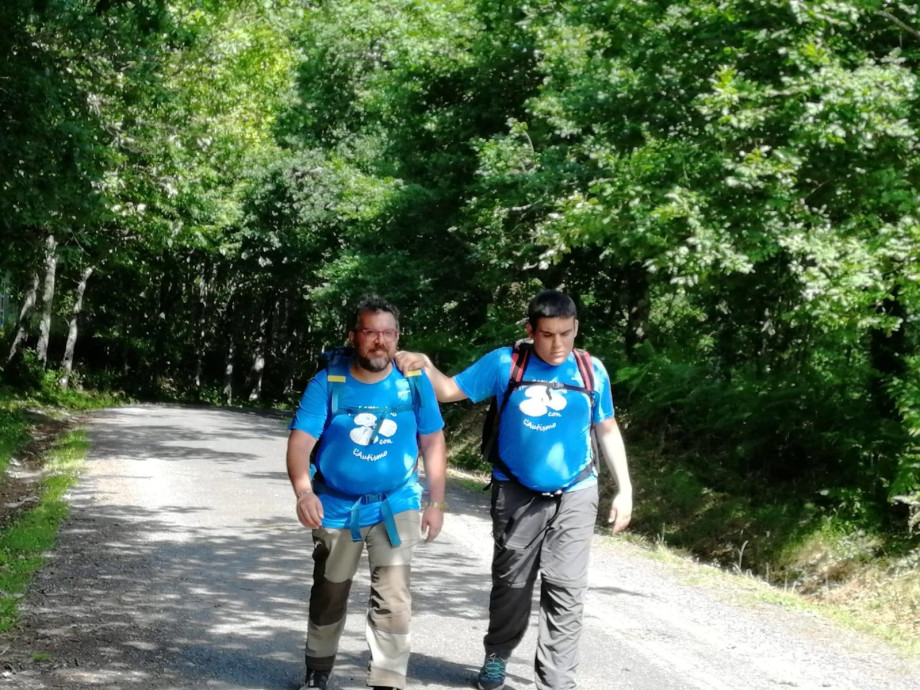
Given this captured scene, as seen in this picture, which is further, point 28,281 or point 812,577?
point 28,281

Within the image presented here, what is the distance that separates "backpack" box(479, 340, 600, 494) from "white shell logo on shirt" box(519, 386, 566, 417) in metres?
0.03

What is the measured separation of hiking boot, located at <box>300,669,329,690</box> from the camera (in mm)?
5258

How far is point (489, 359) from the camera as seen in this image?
555 cm

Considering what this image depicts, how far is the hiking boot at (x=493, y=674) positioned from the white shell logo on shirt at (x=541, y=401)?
3.96 feet

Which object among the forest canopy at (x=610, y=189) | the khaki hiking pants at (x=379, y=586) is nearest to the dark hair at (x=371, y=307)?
the khaki hiking pants at (x=379, y=586)

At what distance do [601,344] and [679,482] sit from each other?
5965mm

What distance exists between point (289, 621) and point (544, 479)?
233 cm

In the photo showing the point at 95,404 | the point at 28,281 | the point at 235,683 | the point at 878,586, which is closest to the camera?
the point at 235,683

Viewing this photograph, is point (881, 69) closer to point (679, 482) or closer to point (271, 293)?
point (679, 482)

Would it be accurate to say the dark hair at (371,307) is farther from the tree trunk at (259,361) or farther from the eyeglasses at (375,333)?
the tree trunk at (259,361)

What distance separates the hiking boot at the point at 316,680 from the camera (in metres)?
5.26

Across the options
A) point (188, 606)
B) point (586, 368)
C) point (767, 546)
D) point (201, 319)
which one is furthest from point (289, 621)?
point (201, 319)

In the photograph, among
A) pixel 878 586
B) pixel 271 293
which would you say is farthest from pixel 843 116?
pixel 271 293

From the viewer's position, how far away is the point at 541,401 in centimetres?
541
